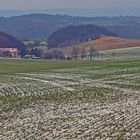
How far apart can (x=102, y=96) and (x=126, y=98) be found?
79.3 inches

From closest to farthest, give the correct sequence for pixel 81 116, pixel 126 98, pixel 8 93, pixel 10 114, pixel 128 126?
pixel 128 126, pixel 81 116, pixel 10 114, pixel 126 98, pixel 8 93

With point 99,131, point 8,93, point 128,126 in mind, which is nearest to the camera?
point 99,131

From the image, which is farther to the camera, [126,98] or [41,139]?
[126,98]

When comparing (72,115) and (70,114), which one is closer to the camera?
(72,115)

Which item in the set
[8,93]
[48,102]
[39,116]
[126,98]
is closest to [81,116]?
[39,116]

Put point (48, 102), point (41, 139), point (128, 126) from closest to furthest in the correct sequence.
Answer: point (41, 139) → point (128, 126) → point (48, 102)

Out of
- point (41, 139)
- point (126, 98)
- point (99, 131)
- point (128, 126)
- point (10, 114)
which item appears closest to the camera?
point (41, 139)

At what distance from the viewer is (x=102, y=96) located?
105 ft

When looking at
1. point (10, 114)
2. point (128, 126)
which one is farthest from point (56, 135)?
point (10, 114)

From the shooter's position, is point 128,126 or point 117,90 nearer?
point 128,126

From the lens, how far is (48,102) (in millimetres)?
28438

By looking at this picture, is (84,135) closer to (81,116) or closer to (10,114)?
(81,116)

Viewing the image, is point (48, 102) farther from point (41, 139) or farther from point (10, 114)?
point (41, 139)

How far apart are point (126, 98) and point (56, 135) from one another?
14.1 meters
